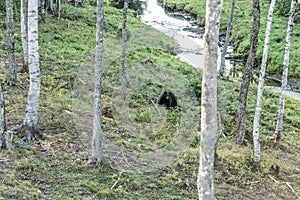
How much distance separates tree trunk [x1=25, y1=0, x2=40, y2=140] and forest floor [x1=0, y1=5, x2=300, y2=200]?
0.36 metres

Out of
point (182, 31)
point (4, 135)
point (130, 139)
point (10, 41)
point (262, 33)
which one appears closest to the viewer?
point (4, 135)

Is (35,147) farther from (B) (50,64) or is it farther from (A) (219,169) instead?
(B) (50,64)

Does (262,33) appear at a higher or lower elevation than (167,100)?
higher

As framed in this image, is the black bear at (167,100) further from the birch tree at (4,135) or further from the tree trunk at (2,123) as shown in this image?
the tree trunk at (2,123)

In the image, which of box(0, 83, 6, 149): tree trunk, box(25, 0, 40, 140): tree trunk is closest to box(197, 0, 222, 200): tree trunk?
box(0, 83, 6, 149): tree trunk

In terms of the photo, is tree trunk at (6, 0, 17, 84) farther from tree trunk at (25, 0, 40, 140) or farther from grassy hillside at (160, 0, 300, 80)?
grassy hillside at (160, 0, 300, 80)

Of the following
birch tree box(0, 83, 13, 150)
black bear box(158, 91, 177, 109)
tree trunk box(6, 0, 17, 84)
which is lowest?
black bear box(158, 91, 177, 109)

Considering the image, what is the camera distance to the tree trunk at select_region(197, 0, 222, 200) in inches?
226

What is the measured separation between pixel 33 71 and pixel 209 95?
6362 millimetres

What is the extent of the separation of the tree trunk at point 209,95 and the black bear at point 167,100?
1231cm

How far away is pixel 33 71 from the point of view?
428 inches

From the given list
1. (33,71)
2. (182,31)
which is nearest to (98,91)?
(33,71)

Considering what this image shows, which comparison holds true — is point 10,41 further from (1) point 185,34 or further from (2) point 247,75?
(1) point 185,34

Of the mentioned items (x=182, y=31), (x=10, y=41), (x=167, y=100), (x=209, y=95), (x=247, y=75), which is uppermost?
(x=209, y=95)
